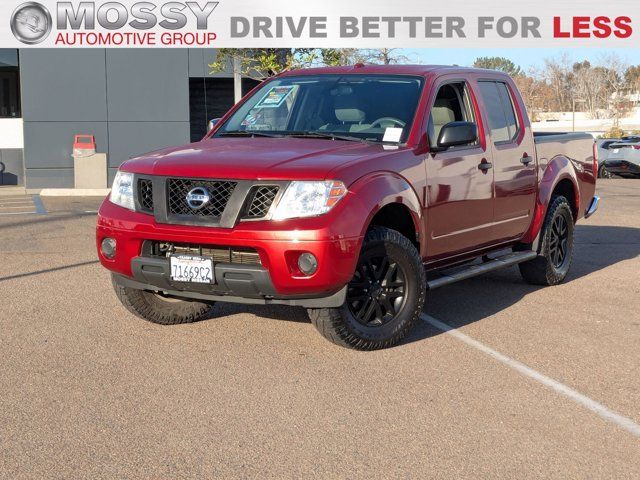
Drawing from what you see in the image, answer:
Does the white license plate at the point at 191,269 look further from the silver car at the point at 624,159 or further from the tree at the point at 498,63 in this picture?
the tree at the point at 498,63

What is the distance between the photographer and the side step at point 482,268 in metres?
6.84

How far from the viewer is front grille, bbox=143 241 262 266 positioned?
5754mm

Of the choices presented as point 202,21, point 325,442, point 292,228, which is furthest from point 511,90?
point 202,21

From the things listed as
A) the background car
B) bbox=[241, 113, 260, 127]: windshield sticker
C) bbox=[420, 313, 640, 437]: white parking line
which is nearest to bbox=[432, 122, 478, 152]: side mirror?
A: bbox=[420, 313, 640, 437]: white parking line

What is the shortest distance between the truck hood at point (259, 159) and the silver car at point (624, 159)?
852 inches

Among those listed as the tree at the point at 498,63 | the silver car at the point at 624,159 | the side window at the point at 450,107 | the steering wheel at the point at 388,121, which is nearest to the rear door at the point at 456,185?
the side window at the point at 450,107

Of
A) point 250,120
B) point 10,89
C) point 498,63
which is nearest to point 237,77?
point 10,89

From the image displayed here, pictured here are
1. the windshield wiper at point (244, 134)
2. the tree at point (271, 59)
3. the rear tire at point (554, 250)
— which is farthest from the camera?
the tree at point (271, 59)

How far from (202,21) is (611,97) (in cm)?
7795

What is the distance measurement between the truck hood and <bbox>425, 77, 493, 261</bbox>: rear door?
1.73 feet

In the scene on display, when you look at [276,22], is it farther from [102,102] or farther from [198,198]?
[198,198]

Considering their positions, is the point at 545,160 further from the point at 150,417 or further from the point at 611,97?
the point at 611,97

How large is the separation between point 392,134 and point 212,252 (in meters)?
1.64

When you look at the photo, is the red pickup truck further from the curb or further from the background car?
the background car
